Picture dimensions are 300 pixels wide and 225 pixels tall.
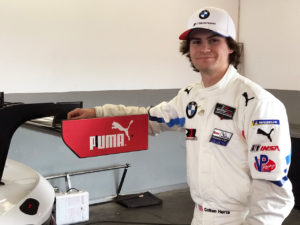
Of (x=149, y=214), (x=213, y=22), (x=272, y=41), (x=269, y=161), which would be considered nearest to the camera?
(x=269, y=161)

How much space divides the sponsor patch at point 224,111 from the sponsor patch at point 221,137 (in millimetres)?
57

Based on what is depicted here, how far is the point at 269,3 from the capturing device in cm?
479

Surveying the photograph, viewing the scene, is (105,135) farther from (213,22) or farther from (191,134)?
(213,22)

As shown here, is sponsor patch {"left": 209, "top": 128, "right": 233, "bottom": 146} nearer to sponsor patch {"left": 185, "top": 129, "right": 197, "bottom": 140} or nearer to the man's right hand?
sponsor patch {"left": 185, "top": 129, "right": 197, "bottom": 140}

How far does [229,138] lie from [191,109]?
28 cm

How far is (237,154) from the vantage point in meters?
1.55

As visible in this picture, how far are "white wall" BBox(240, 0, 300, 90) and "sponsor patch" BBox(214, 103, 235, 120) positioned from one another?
126 inches

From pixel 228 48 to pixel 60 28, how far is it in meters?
2.27

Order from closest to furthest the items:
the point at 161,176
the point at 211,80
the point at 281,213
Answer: the point at 281,213 → the point at 211,80 → the point at 161,176

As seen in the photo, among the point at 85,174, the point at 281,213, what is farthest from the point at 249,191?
the point at 85,174

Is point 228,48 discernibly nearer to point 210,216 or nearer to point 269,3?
point 210,216

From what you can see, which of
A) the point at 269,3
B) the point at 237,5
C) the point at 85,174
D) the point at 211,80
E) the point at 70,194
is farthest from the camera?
the point at 237,5

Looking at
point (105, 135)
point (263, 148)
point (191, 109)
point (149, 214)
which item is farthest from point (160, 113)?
point (149, 214)

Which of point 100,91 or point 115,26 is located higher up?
point 115,26
